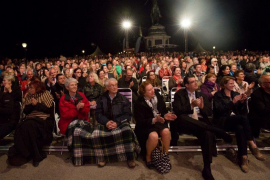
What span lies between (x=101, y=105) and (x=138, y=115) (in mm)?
795

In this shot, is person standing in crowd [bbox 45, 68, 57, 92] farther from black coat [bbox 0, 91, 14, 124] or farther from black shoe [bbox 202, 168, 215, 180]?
black shoe [bbox 202, 168, 215, 180]

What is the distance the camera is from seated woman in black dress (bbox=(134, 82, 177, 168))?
10.5ft

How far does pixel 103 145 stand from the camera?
11.1 feet

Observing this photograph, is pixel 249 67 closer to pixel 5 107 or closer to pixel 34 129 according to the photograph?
pixel 34 129

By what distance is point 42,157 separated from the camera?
11.5 feet

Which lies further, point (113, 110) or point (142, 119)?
point (113, 110)

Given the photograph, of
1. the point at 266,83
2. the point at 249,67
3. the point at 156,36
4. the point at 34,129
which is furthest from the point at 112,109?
the point at 156,36

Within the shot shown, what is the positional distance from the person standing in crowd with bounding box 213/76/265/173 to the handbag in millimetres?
1220

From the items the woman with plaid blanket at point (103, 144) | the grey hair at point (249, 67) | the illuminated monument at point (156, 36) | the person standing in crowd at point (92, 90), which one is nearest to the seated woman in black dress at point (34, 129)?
the woman with plaid blanket at point (103, 144)

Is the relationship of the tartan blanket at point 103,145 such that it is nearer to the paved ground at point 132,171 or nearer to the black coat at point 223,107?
the paved ground at point 132,171

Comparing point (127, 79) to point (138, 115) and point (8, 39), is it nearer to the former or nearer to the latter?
point (138, 115)

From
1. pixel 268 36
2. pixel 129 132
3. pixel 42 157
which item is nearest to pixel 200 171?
pixel 129 132

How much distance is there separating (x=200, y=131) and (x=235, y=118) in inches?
27.4

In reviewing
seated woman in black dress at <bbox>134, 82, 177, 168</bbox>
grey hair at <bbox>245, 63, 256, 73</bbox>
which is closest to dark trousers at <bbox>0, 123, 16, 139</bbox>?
seated woman in black dress at <bbox>134, 82, 177, 168</bbox>
